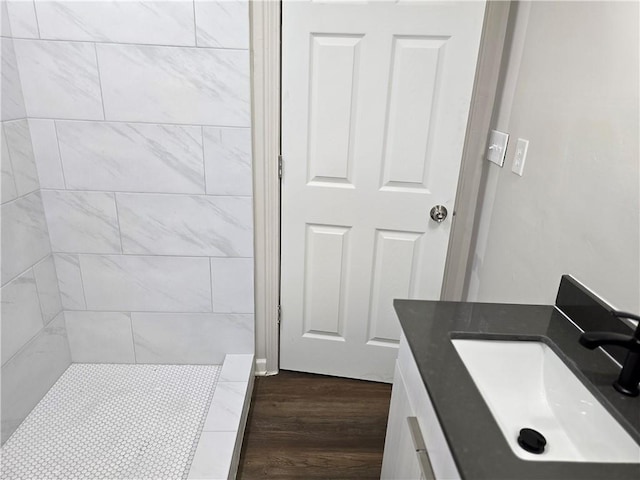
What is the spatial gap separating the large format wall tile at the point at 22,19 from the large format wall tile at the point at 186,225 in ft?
2.16

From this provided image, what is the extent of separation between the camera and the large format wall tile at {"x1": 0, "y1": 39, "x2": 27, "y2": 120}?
1.62 m

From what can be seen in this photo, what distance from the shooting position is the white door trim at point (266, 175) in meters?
1.75

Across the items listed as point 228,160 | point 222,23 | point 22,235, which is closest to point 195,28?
point 222,23

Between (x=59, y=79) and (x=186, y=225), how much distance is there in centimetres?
72

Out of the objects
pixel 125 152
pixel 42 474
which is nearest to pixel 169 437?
pixel 42 474

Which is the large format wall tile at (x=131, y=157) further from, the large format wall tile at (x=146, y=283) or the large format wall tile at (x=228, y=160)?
the large format wall tile at (x=146, y=283)

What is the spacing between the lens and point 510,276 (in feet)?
5.50

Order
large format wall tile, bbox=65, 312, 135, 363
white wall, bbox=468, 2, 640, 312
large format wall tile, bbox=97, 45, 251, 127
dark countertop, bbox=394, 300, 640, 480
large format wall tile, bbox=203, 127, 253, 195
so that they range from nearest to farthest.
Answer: dark countertop, bbox=394, 300, 640, 480, white wall, bbox=468, 2, 640, 312, large format wall tile, bbox=97, 45, 251, 127, large format wall tile, bbox=203, 127, 253, 195, large format wall tile, bbox=65, 312, 135, 363

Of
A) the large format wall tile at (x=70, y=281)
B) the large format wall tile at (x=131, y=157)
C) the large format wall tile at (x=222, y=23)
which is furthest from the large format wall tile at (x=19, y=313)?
the large format wall tile at (x=222, y=23)

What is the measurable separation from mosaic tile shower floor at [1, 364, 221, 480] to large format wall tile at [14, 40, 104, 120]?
1143mm

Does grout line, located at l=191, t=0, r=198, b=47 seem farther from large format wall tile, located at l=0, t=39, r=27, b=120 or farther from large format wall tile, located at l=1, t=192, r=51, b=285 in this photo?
large format wall tile, located at l=1, t=192, r=51, b=285

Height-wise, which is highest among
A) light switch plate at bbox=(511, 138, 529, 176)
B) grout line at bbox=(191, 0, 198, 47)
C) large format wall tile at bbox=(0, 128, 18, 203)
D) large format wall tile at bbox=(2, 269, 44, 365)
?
grout line at bbox=(191, 0, 198, 47)

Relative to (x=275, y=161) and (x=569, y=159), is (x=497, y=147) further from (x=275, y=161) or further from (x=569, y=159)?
(x=275, y=161)

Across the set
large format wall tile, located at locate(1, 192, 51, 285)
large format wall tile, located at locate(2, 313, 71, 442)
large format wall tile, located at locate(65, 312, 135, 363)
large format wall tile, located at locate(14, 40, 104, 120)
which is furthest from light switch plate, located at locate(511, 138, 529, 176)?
large format wall tile, located at locate(2, 313, 71, 442)
